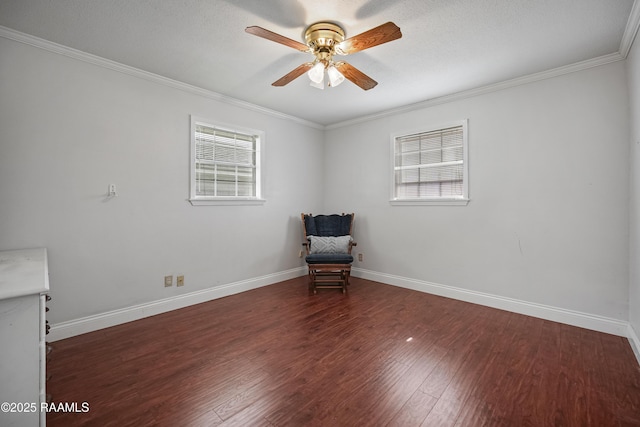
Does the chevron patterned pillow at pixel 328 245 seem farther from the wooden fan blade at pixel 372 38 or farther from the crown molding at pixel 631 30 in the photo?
the crown molding at pixel 631 30

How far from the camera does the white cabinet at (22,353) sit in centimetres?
109

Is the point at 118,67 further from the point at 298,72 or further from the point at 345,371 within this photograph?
the point at 345,371

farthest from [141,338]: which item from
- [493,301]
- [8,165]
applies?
[493,301]

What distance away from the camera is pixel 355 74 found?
2.40 metres

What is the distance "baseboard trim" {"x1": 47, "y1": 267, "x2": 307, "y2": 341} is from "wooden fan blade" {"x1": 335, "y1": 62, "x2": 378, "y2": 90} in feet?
9.30

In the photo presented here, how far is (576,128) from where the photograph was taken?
107 inches

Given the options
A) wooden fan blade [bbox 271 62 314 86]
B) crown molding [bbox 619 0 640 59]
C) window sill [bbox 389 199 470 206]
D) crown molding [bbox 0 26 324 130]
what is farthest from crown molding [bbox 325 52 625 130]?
wooden fan blade [bbox 271 62 314 86]

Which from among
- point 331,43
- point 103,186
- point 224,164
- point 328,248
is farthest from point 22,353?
point 328,248

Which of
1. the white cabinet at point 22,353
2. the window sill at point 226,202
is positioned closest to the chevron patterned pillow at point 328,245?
the window sill at point 226,202

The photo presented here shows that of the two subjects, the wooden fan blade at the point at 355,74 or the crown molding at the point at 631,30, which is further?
the wooden fan blade at the point at 355,74

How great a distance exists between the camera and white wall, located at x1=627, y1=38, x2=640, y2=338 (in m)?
2.17

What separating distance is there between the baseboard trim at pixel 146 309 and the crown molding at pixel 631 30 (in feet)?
14.2

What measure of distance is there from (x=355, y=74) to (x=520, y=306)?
2.95 m

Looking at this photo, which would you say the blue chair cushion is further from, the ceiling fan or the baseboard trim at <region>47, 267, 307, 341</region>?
the ceiling fan
